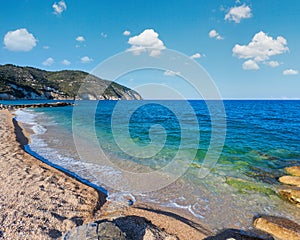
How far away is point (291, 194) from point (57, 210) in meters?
7.72

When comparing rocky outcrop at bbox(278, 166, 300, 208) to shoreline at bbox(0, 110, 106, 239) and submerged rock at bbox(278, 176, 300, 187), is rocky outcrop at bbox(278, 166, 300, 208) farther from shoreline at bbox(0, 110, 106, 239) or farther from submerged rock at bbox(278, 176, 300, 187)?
shoreline at bbox(0, 110, 106, 239)

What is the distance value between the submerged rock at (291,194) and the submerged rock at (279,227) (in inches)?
58.6

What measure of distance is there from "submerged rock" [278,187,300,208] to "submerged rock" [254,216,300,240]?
149 centimetres

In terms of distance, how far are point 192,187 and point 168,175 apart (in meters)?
1.49

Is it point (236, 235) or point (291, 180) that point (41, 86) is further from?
point (236, 235)

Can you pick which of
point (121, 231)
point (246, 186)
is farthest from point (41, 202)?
point (246, 186)

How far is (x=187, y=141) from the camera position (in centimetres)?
1578

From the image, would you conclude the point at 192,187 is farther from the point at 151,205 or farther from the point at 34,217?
the point at 34,217

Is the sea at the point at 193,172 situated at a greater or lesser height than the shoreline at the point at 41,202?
lesser

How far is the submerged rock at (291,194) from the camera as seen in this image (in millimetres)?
6575

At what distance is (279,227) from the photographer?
4.93m

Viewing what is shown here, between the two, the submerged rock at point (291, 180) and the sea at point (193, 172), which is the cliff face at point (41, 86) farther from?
the submerged rock at point (291, 180)

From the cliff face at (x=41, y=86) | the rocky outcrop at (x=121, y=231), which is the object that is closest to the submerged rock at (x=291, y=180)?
the rocky outcrop at (x=121, y=231)

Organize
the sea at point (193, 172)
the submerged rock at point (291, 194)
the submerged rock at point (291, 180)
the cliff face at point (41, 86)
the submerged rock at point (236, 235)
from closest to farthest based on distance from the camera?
1. the submerged rock at point (236, 235)
2. the sea at point (193, 172)
3. the submerged rock at point (291, 194)
4. the submerged rock at point (291, 180)
5. the cliff face at point (41, 86)
